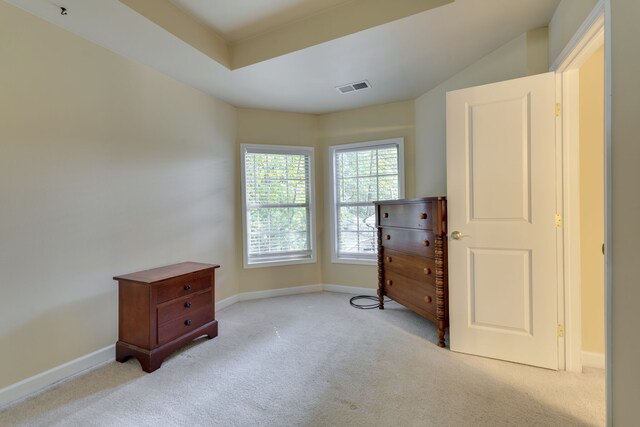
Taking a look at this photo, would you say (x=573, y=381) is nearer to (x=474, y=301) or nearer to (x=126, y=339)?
(x=474, y=301)

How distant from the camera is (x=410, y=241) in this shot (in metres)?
2.66

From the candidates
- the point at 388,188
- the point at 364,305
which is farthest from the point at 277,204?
the point at 364,305

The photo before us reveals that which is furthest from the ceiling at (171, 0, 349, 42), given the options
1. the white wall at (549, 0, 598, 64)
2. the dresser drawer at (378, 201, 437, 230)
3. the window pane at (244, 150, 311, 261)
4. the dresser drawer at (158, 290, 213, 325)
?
the dresser drawer at (158, 290, 213, 325)

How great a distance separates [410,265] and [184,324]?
2025 millimetres

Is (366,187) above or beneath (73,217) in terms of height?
above

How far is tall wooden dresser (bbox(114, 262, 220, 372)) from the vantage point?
2.08 meters

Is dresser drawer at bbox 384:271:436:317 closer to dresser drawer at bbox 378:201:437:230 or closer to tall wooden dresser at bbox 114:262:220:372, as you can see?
dresser drawer at bbox 378:201:437:230

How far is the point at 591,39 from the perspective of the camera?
1.54 m

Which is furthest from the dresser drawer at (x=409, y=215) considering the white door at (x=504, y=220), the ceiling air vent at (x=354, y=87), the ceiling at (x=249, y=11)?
the ceiling at (x=249, y=11)

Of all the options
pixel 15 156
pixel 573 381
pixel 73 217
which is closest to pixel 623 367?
pixel 573 381

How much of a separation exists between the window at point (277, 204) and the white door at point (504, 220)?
2059 millimetres

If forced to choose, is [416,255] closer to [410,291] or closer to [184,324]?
[410,291]

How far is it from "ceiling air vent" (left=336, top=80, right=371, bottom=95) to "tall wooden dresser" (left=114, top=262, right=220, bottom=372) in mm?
2291

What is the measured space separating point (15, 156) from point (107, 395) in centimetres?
158
